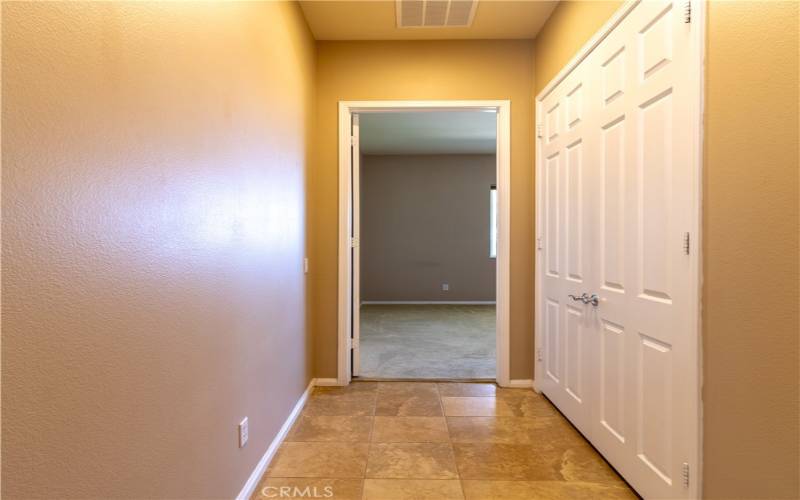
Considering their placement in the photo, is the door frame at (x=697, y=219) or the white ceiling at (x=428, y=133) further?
Answer: the white ceiling at (x=428, y=133)

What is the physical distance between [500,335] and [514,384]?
40cm

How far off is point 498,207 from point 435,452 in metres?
1.88

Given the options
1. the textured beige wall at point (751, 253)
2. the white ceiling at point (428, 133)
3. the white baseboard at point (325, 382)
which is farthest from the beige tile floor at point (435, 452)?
the white ceiling at point (428, 133)

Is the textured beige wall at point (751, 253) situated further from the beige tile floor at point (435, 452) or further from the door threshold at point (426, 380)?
the door threshold at point (426, 380)

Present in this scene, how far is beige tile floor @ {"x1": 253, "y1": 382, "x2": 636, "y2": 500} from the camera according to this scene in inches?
76.4

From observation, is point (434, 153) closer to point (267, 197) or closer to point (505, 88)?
point (505, 88)

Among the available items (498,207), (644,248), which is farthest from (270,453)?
(498,207)

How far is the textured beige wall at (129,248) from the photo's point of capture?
2.55 ft

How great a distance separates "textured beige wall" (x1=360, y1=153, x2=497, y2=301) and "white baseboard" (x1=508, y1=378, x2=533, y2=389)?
474 cm

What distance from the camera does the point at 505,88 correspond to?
3.31 m

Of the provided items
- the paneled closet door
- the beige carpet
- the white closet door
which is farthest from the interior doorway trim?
the paneled closet door

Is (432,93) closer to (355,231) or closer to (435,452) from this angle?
(355,231)

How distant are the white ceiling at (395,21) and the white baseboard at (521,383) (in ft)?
8.86

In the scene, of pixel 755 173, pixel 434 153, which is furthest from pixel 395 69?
pixel 434 153
